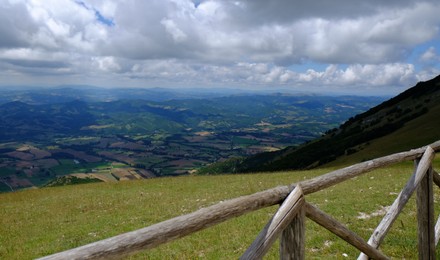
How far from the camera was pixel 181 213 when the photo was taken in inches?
728

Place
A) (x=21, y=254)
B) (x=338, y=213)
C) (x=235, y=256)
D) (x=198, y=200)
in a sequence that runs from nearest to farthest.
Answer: (x=235, y=256) < (x=21, y=254) < (x=338, y=213) < (x=198, y=200)

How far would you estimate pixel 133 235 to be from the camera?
336 cm

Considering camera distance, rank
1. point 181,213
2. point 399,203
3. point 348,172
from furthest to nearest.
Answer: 1. point 181,213
2. point 399,203
3. point 348,172

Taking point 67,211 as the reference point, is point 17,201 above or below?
below

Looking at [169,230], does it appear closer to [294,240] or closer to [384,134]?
[294,240]

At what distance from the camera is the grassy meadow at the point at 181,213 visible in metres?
11.5

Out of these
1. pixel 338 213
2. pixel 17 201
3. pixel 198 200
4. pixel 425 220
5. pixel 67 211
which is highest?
pixel 425 220

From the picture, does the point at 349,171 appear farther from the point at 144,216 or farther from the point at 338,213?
the point at 144,216

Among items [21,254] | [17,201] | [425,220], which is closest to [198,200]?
[21,254]

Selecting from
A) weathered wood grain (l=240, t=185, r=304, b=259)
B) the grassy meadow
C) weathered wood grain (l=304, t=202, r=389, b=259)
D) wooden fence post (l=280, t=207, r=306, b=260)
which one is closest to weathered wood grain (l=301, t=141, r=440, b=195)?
weathered wood grain (l=304, t=202, r=389, b=259)

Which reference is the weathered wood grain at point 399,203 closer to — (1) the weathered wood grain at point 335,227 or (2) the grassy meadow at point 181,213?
(1) the weathered wood grain at point 335,227

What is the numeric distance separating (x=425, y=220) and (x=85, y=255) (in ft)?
25.4

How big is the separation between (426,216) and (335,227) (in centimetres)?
374

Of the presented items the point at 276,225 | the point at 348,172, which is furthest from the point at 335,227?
the point at 276,225
